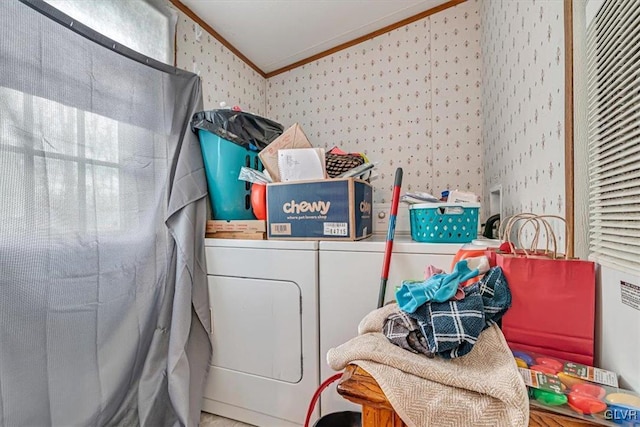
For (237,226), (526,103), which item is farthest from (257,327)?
(526,103)

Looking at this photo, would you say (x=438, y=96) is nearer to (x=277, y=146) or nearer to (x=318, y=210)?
(x=277, y=146)

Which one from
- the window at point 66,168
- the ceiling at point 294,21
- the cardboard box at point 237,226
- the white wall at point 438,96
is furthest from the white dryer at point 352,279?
the ceiling at point 294,21

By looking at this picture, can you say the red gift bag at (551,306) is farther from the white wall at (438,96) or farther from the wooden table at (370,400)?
the white wall at (438,96)

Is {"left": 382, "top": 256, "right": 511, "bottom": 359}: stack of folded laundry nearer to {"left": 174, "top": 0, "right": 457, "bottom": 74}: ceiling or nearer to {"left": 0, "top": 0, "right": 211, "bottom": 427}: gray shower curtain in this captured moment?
{"left": 0, "top": 0, "right": 211, "bottom": 427}: gray shower curtain

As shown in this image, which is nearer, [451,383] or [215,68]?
[451,383]

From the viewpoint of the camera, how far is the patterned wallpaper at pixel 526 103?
3.16 ft

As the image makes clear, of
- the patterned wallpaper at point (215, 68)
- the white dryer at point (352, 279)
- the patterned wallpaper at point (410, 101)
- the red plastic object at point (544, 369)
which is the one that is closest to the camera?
the red plastic object at point (544, 369)

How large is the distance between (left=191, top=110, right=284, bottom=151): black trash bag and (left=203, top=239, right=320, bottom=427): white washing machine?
59 cm

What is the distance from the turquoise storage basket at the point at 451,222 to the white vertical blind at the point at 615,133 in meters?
0.48

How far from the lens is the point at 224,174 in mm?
1597

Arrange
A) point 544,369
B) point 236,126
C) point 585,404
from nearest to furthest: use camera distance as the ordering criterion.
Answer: point 585,404 → point 544,369 → point 236,126

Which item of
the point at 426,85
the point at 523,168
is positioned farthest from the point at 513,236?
the point at 426,85

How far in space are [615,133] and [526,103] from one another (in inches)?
30.2

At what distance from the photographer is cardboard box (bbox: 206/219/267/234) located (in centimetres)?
149
